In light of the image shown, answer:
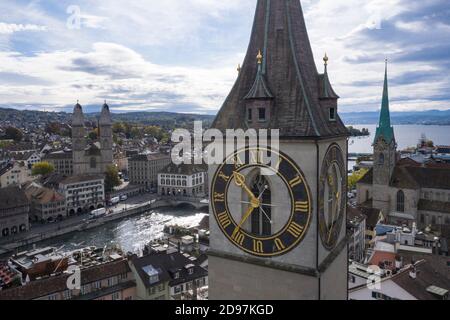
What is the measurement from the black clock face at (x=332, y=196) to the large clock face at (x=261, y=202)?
1.68 ft

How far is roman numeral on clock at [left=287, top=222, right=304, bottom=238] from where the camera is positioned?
8.18 metres

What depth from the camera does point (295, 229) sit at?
324 inches

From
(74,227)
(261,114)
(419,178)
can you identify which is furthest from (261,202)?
(74,227)

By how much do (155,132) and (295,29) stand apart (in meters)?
173

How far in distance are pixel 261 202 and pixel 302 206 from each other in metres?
0.95

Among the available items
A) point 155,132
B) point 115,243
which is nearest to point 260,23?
point 115,243

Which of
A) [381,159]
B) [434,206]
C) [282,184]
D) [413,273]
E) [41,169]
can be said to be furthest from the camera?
[41,169]

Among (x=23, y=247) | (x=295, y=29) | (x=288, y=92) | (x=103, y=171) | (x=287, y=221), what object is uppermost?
(x=295, y=29)

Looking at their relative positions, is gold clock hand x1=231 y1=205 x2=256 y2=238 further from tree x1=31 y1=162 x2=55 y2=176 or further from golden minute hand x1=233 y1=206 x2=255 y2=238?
tree x1=31 y1=162 x2=55 y2=176

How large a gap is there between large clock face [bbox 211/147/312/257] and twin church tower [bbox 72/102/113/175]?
79963 millimetres

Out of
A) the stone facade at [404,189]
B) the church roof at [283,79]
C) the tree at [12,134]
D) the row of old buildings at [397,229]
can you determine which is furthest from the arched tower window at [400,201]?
the tree at [12,134]

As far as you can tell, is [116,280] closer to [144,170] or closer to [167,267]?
[167,267]
